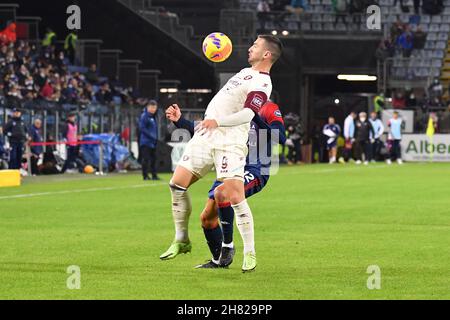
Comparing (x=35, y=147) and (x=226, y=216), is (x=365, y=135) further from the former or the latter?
(x=226, y=216)

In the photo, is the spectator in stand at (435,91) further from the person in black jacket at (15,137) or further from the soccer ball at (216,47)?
the soccer ball at (216,47)

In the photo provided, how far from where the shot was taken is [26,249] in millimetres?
14539

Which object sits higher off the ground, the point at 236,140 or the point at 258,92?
the point at 258,92

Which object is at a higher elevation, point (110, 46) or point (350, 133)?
point (110, 46)

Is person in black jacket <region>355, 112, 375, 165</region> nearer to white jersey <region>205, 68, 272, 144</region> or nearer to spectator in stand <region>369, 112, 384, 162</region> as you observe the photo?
spectator in stand <region>369, 112, 384, 162</region>

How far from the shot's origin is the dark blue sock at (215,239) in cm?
1248

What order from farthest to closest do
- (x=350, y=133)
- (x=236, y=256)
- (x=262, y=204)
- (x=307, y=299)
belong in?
(x=350, y=133) < (x=262, y=204) < (x=236, y=256) < (x=307, y=299)

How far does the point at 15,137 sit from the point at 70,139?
11.9ft

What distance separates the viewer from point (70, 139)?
36.3m

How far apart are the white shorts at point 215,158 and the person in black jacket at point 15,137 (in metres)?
21.2

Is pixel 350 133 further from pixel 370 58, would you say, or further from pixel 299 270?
pixel 299 270

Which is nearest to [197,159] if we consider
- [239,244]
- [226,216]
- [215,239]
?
[226,216]
